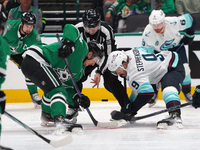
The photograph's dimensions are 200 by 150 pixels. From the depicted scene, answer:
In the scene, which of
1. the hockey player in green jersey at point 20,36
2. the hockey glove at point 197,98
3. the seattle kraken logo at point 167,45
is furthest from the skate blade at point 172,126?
the hockey player in green jersey at point 20,36

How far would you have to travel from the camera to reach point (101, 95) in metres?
5.04

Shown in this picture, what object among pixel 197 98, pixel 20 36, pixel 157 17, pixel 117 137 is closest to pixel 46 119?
pixel 117 137

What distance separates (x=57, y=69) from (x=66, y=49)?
350 mm

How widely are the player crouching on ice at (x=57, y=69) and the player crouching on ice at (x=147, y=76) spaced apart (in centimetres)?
27

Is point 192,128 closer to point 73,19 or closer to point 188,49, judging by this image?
point 188,49

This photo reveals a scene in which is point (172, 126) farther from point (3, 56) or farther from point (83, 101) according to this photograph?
point (3, 56)

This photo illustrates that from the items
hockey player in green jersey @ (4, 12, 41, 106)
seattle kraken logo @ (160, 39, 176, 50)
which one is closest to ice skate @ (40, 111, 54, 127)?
hockey player in green jersey @ (4, 12, 41, 106)

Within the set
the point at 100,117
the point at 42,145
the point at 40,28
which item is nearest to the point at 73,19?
the point at 40,28

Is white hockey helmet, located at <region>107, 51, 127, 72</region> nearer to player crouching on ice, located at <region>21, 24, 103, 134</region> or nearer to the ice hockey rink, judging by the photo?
player crouching on ice, located at <region>21, 24, 103, 134</region>

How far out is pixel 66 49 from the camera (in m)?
2.37

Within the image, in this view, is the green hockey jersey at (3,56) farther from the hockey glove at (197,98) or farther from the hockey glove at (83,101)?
the hockey glove at (197,98)

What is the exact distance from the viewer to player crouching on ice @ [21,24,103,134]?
7.77 feet

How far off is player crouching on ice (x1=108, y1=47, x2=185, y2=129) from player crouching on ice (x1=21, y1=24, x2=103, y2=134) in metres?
0.27

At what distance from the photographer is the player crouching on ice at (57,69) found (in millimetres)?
2369
